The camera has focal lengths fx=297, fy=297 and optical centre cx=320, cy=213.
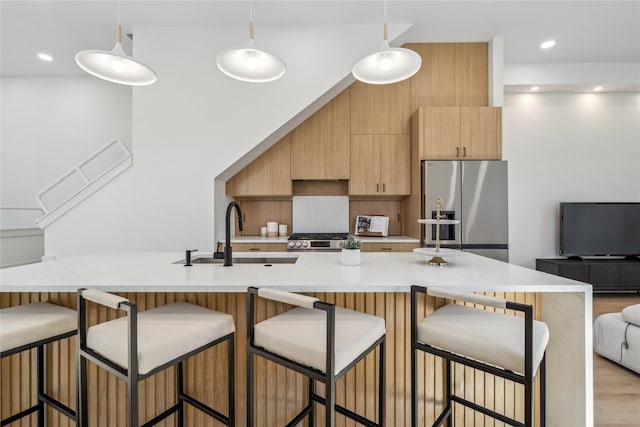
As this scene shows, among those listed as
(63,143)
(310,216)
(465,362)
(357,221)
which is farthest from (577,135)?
(63,143)

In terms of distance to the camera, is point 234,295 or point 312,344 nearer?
point 312,344

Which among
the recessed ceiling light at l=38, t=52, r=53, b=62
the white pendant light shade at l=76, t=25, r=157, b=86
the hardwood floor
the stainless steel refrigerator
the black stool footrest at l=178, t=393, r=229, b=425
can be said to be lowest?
the hardwood floor

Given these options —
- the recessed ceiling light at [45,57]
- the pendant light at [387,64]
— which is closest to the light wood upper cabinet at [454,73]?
the pendant light at [387,64]

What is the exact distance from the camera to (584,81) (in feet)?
13.1

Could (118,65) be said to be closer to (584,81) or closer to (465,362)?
(465,362)

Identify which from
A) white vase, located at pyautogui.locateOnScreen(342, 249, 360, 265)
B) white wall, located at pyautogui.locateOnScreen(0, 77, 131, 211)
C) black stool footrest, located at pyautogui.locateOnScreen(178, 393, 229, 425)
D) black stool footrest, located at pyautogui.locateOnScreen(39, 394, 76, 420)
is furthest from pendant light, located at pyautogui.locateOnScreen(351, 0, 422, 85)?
white wall, located at pyautogui.locateOnScreen(0, 77, 131, 211)

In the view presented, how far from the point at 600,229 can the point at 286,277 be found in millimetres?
4902

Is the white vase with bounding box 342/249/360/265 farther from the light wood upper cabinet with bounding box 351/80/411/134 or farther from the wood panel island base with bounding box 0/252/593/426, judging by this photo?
the light wood upper cabinet with bounding box 351/80/411/134

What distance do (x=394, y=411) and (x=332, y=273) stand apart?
77cm

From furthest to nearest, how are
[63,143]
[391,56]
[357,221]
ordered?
[63,143] → [357,221] → [391,56]

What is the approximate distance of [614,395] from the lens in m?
1.98

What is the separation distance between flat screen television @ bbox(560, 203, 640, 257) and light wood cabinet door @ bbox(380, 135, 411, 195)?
8.05ft

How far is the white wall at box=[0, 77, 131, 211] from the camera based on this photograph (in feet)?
15.0

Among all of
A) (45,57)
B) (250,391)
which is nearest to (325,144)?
(250,391)
